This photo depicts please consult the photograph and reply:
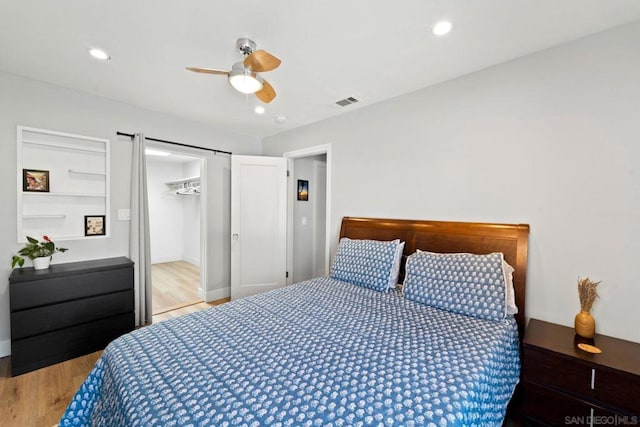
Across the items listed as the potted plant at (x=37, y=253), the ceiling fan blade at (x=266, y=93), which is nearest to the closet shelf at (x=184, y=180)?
the potted plant at (x=37, y=253)

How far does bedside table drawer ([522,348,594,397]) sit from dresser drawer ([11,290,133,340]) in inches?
133

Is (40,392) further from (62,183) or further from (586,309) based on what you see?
(586,309)

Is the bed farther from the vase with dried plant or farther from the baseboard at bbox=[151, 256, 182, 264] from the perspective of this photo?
the baseboard at bbox=[151, 256, 182, 264]

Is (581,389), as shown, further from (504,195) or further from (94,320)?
(94,320)

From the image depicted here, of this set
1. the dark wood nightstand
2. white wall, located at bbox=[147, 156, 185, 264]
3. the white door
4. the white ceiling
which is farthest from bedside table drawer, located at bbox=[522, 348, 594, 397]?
white wall, located at bbox=[147, 156, 185, 264]

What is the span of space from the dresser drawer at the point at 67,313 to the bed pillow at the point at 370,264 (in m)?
2.16

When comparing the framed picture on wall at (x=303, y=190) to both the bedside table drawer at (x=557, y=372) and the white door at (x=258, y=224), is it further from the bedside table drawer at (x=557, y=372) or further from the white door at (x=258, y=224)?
the bedside table drawer at (x=557, y=372)

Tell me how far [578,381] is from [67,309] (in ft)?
12.4

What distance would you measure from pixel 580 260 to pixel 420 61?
179cm

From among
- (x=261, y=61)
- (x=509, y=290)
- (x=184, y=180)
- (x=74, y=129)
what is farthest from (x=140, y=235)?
(x=509, y=290)

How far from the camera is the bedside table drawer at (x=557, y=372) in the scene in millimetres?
1386

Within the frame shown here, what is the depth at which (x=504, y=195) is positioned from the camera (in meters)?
2.05

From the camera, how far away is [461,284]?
183 centimetres

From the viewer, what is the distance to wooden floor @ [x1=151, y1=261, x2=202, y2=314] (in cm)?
376
